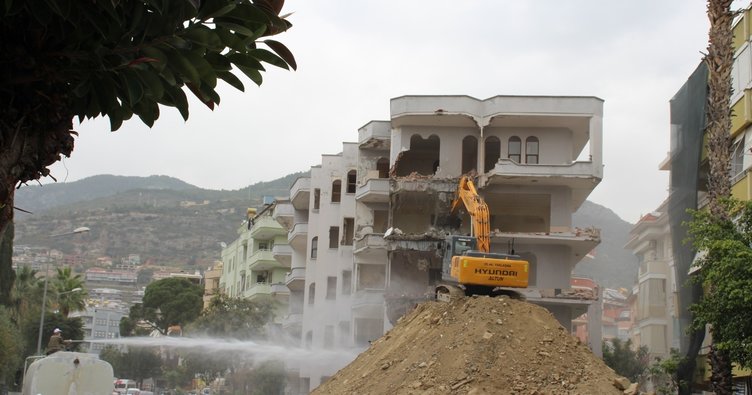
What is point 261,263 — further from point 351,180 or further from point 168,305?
point 351,180

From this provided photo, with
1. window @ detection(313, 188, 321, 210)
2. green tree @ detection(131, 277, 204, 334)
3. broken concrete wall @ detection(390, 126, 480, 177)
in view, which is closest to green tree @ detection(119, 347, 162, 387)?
green tree @ detection(131, 277, 204, 334)

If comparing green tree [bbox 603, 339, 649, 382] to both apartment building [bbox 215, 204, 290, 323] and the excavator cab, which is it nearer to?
apartment building [bbox 215, 204, 290, 323]

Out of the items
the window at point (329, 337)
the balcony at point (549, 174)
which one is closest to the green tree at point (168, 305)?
the window at point (329, 337)

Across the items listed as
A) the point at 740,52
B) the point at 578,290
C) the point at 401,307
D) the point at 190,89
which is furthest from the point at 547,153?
the point at 190,89

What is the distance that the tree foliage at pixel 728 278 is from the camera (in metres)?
24.3

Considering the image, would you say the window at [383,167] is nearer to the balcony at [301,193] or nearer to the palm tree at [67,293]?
the balcony at [301,193]

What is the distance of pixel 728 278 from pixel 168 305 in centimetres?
8163

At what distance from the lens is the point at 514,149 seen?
160 feet

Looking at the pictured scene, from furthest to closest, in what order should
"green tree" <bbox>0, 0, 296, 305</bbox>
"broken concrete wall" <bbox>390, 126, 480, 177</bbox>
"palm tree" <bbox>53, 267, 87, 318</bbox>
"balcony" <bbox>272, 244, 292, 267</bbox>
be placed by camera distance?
"palm tree" <bbox>53, 267, 87, 318</bbox>, "balcony" <bbox>272, 244, 292, 267</bbox>, "broken concrete wall" <bbox>390, 126, 480, 177</bbox>, "green tree" <bbox>0, 0, 296, 305</bbox>

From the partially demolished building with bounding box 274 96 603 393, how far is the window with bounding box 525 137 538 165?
53 millimetres

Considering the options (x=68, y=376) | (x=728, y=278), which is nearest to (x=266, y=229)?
(x=728, y=278)

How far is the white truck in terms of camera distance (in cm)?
941

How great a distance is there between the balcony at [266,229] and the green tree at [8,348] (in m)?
31.6

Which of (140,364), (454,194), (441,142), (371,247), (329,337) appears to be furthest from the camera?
(140,364)
